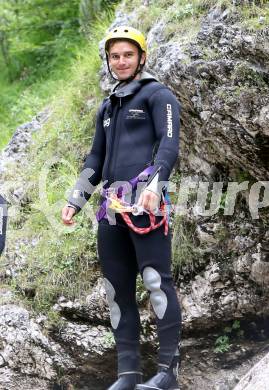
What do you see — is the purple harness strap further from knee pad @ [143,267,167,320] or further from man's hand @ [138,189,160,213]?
knee pad @ [143,267,167,320]

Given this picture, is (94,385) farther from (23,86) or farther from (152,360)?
(23,86)

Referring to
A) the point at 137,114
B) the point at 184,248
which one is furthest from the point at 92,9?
the point at 137,114

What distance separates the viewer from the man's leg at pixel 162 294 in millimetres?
3457

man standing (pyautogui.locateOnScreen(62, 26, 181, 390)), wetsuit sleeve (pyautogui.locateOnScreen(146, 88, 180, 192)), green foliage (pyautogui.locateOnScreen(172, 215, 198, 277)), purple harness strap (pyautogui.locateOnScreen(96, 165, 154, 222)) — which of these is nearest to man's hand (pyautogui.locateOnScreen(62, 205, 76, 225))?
man standing (pyautogui.locateOnScreen(62, 26, 181, 390))

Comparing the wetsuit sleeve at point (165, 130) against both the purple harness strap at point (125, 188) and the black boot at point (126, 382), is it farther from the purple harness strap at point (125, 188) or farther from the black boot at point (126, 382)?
the black boot at point (126, 382)

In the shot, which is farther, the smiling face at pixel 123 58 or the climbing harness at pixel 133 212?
the smiling face at pixel 123 58

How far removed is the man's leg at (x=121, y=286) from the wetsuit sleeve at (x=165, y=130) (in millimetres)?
476

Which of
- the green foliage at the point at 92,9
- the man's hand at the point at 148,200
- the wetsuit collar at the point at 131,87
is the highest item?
the green foliage at the point at 92,9

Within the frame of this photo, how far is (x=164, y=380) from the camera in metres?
3.38

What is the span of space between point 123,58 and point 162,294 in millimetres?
1496

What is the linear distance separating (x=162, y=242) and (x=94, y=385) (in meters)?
1.85

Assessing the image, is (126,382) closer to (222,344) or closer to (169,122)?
(222,344)

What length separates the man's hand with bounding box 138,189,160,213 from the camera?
3.35 meters

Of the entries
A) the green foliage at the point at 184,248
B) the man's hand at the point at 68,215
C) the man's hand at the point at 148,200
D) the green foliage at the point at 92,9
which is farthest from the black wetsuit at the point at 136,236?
the green foliage at the point at 92,9
